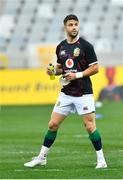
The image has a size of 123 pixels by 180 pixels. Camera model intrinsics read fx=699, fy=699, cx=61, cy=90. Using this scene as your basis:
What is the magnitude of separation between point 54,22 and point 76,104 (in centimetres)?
3139

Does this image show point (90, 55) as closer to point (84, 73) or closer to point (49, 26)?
point (84, 73)

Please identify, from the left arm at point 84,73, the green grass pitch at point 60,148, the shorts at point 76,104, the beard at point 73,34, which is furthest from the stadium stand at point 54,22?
the left arm at point 84,73

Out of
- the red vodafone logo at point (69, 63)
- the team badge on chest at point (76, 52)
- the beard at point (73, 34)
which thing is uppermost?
the beard at point (73, 34)

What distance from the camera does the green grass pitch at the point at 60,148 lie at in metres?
9.67

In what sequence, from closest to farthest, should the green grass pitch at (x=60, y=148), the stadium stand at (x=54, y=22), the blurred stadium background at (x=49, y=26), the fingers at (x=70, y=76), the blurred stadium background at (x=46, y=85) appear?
the green grass pitch at (x=60, y=148) < the fingers at (x=70, y=76) < the blurred stadium background at (x=46, y=85) < the blurred stadium background at (x=49, y=26) < the stadium stand at (x=54, y=22)

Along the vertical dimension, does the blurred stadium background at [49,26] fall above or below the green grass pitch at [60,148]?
above

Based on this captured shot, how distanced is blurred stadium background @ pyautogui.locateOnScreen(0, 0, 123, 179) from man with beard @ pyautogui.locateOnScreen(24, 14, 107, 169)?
1.84ft

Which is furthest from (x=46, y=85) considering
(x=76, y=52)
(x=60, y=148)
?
(x=76, y=52)

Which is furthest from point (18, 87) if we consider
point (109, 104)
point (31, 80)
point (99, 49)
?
point (99, 49)

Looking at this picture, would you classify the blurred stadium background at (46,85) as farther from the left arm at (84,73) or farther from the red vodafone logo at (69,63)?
the red vodafone logo at (69,63)

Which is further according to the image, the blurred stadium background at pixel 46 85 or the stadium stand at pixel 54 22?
the stadium stand at pixel 54 22

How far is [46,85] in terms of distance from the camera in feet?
98.0

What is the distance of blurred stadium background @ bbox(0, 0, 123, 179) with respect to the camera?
36.2ft

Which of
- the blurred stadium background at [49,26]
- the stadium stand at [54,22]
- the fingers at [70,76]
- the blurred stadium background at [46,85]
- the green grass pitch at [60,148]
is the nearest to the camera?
the green grass pitch at [60,148]
